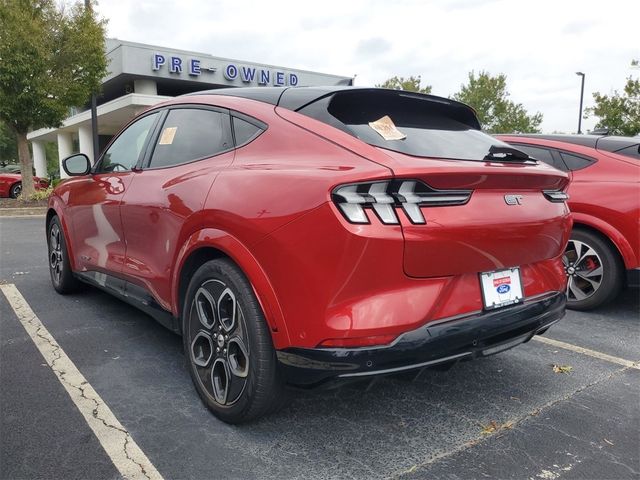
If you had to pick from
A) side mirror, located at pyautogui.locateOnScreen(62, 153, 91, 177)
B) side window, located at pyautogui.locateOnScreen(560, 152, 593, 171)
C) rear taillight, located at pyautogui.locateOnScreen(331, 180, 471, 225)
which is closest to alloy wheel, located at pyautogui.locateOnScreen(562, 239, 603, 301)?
side window, located at pyautogui.locateOnScreen(560, 152, 593, 171)

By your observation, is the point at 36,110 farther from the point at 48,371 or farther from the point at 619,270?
the point at 619,270

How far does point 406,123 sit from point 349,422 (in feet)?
5.03

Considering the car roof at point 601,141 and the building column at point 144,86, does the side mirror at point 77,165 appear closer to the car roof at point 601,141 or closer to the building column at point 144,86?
the car roof at point 601,141

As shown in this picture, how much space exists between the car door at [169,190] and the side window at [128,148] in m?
0.21

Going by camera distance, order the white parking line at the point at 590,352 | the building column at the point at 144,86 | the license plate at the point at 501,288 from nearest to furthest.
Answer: the license plate at the point at 501,288
the white parking line at the point at 590,352
the building column at the point at 144,86

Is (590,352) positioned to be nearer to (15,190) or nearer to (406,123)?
(406,123)

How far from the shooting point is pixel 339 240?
1.95 meters

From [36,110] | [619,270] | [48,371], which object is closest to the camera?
[48,371]

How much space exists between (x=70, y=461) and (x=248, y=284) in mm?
1074

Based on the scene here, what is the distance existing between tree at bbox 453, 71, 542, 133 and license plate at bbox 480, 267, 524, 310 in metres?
32.0

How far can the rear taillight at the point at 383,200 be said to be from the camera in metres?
1.97

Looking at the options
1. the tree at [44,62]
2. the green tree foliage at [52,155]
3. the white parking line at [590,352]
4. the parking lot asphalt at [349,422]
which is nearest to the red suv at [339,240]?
the parking lot asphalt at [349,422]

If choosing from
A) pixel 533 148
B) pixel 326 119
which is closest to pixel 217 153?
pixel 326 119

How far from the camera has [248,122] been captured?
2670mm
